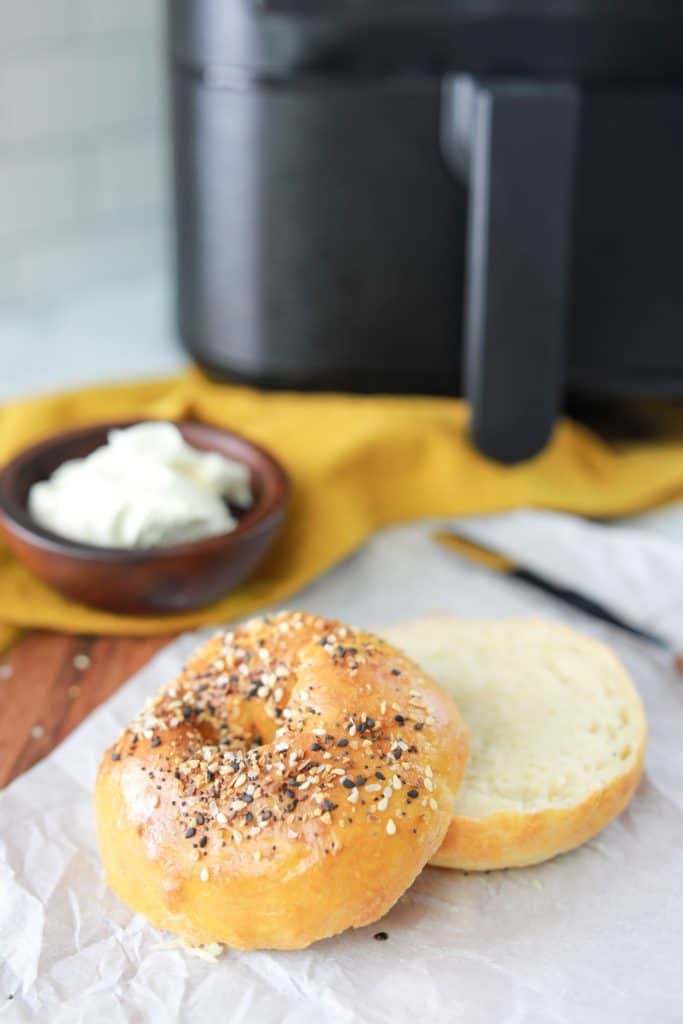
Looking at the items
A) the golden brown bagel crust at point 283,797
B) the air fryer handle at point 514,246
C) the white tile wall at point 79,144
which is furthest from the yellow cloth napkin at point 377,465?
the white tile wall at point 79,144

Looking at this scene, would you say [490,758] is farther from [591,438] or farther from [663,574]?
[591,438]

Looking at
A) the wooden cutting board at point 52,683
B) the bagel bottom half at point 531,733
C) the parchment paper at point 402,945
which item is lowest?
the wooden cutting board at point 52,683

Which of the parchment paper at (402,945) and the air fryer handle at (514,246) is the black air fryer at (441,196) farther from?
the parchment paper at (402,945)

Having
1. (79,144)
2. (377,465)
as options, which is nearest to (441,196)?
(377,465)

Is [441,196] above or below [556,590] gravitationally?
above

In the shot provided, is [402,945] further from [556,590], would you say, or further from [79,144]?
[79,144]

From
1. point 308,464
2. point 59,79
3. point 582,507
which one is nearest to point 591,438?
point 582,507
